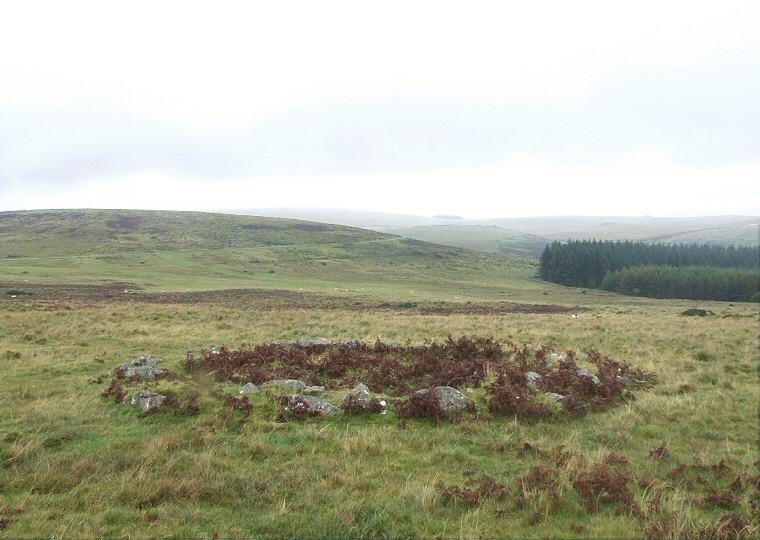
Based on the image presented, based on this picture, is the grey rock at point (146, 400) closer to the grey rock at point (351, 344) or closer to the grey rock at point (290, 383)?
the grey rock at point (290, 383)

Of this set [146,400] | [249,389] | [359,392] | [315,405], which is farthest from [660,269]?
[146,400]

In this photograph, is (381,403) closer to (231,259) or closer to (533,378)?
(533,378)

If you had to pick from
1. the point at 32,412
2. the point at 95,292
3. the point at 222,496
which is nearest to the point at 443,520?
the point at 222,496

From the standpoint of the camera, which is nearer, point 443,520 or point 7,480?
point 443,520

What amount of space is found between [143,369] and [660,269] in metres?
78.4

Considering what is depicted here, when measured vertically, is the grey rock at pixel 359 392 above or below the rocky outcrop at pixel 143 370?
above

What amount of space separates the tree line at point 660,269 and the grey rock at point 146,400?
1227 inches

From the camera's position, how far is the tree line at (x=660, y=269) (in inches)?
1674

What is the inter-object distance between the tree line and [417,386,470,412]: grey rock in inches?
986

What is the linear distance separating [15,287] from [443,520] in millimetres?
52308

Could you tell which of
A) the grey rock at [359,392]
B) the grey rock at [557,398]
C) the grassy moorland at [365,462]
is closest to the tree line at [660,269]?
the grey rock at [557,398]

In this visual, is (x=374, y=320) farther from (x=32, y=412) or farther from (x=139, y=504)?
(x=139, y=504)

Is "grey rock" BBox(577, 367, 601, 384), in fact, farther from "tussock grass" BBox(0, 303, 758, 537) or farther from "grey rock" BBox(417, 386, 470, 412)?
"grey rock" BBox(417, 386, 470, 412)

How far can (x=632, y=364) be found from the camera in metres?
14.4
